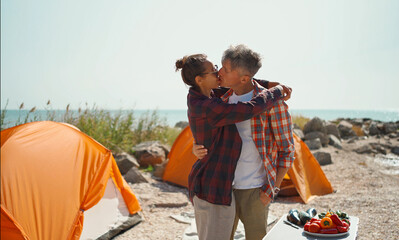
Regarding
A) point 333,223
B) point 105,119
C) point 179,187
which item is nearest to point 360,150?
point 179,187

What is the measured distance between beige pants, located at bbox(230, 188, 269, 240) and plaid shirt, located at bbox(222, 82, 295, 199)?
0.08 meters

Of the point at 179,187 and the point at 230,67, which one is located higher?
the point at 230,67

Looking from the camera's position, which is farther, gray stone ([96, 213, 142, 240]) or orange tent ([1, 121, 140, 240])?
gray stone ([96, 213, 142, 240])

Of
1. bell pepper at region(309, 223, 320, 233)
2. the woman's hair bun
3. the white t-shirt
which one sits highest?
the woman's hair bun

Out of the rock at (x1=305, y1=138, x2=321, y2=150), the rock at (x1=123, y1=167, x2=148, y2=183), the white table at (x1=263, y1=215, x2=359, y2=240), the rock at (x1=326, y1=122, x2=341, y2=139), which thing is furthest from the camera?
the rock at (x1=326, y1=122, x2=341, y2=139)

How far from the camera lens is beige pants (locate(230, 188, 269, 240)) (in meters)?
2.08

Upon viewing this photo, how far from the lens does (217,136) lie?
2.07 meters

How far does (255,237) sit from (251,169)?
16.8 inches

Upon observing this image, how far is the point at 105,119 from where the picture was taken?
8070 millimetres

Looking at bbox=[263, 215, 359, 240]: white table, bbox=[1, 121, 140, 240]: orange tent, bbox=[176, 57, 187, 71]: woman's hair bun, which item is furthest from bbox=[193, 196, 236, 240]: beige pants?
bbox=[1, 121, 140, 240]: orange tent

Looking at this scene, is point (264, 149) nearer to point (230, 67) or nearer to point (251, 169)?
point (251, 169)

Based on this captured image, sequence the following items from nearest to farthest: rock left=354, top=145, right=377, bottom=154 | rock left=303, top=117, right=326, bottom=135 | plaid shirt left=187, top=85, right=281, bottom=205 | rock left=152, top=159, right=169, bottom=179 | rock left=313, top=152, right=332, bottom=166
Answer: plaid shirt left=187, top=85, right=281, bottom=205, rock left=152, top=159, right=169, bottom=179, rock left=313, top=152, right=332, bottom=166, rock left=354, top=145, right=377, bottom=154, rock left=303, top=117, right=326, bottom=135

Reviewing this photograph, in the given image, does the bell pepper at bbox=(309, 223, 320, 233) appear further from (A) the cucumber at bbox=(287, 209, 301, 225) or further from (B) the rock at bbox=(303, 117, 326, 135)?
(B) the rock at bbox=(303, 117, 326, 135)

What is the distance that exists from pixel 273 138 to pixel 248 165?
0.81 feet
